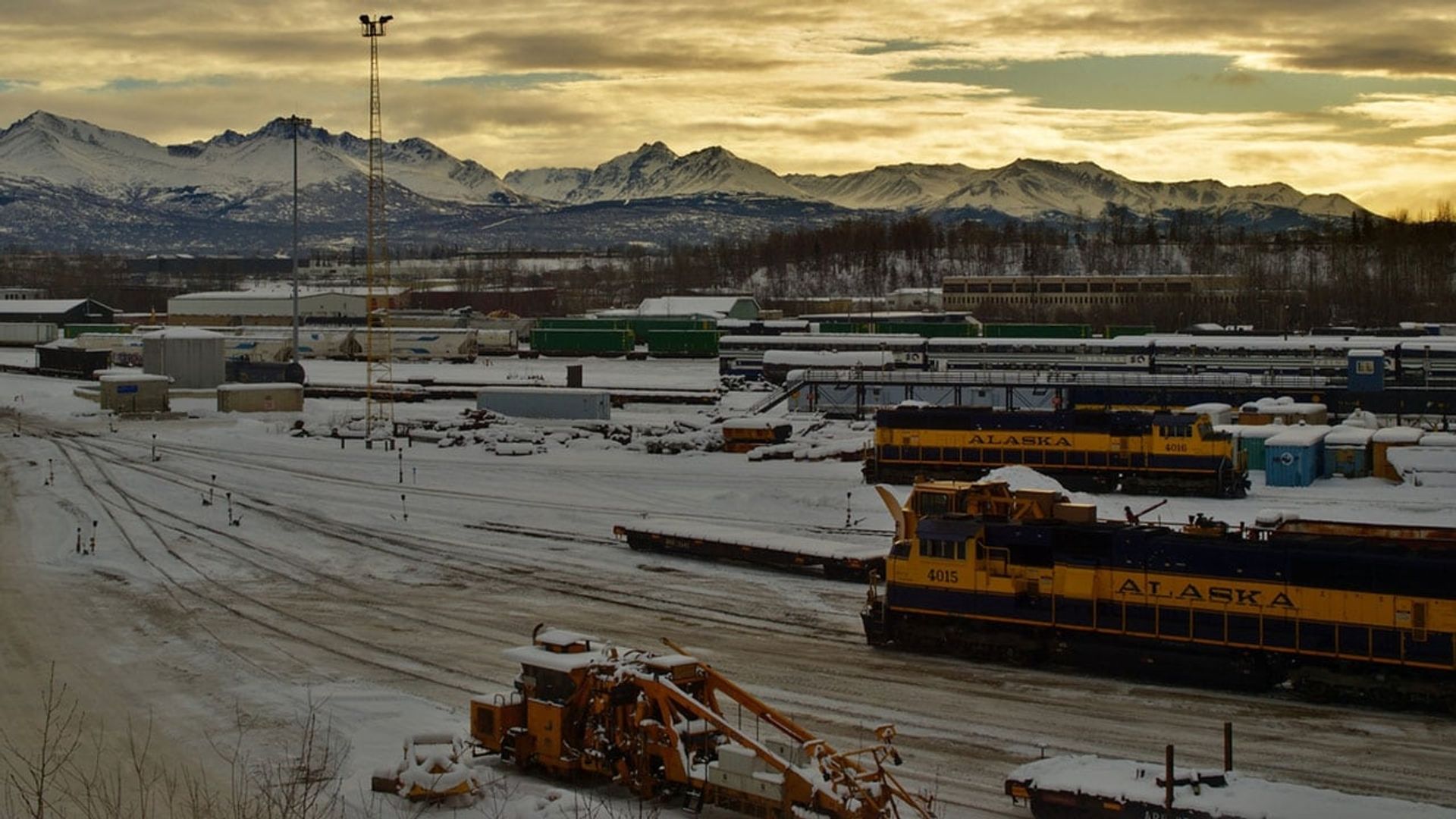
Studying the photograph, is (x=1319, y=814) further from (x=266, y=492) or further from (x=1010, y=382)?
(x=1010, y=382)

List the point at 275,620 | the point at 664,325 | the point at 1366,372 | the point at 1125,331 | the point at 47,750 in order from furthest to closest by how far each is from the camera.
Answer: the point at 664,325 < the point at 1125,331 < the point at 1366,372 < the point at 275,620 < the point at 47,750

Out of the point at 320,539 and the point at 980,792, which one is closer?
the point at 980,792

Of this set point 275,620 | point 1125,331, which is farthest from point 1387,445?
point 1125,331

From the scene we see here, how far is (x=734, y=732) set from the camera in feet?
60.8

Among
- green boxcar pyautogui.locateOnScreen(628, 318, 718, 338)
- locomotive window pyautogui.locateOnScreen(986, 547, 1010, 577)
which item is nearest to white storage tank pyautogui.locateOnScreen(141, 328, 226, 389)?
green boxcar pyautogui.locateOnScreen(628, 318, 718, 338)

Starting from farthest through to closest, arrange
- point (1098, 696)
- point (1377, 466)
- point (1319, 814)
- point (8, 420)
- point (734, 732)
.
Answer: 1. point (8, 420)
2. point (1377, 466)
3. point (1098, 696)
4. point (734, 732)
5. point (1319, 814)

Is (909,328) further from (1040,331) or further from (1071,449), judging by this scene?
(1071,449)

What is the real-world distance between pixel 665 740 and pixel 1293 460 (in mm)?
34420

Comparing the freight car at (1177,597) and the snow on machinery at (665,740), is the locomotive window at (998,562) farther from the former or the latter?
the snow on machinery at (665,740)

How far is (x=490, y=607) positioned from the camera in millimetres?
32438

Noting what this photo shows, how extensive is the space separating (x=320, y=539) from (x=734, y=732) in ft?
83.4

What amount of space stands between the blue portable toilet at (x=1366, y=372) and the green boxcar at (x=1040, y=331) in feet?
121

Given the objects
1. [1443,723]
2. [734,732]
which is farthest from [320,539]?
[1443,723]

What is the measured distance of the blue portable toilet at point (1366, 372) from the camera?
63750 millimetres
